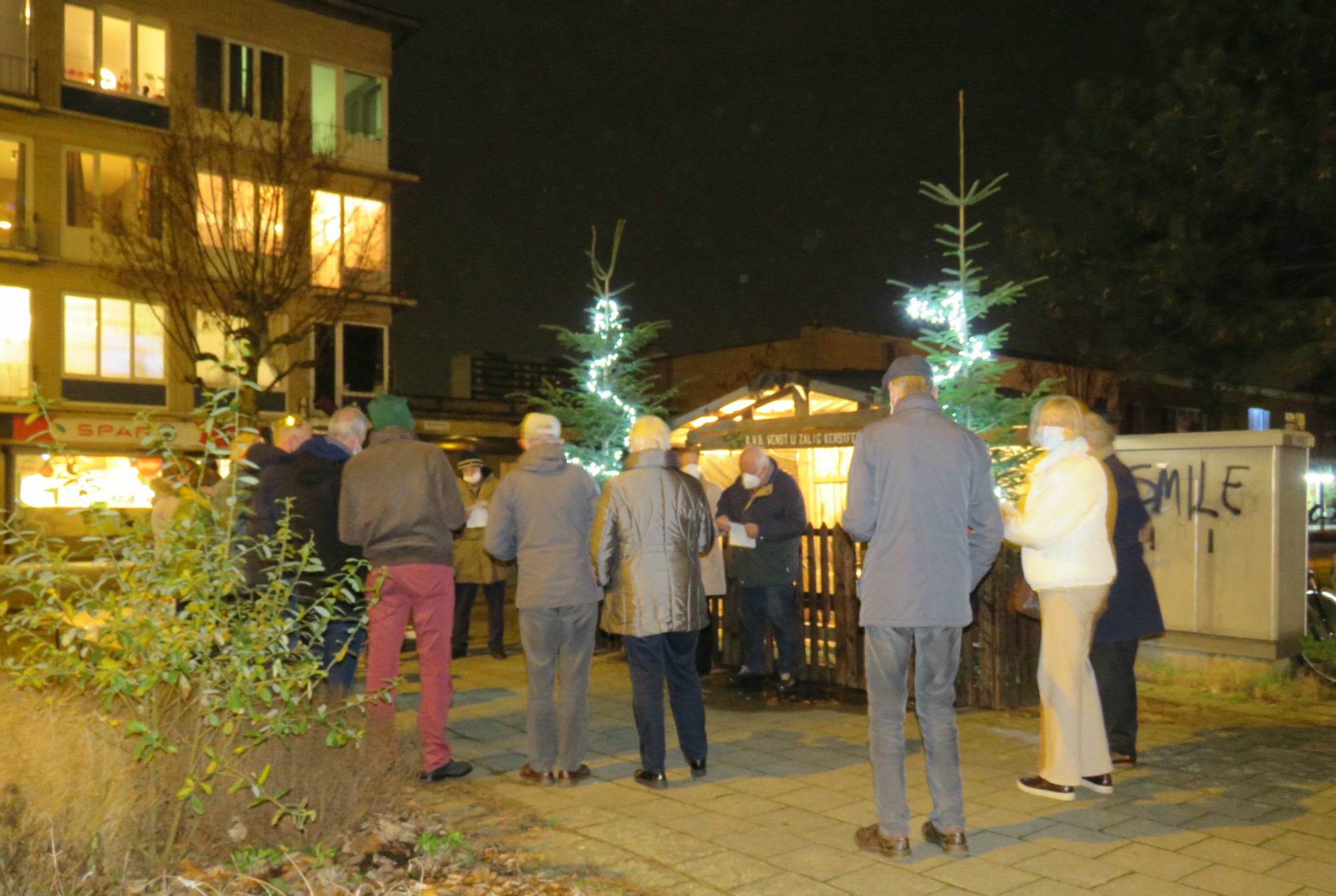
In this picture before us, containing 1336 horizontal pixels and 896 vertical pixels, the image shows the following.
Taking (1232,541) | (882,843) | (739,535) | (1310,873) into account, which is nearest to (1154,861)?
(1310,873)

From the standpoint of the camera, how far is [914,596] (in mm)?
4535

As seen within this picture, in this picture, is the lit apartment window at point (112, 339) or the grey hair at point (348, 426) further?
the lit apartment window at point (112, 339)

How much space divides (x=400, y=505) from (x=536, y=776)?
5.30 ft

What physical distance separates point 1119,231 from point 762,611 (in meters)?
7.88

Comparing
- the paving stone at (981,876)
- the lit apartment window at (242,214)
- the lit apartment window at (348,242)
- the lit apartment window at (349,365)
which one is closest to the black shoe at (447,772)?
the paving stone at (981,876)

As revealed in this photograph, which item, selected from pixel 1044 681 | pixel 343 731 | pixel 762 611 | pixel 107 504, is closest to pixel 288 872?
pixel 343 731

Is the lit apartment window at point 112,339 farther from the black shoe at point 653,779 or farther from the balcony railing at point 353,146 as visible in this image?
the black shoe at point 653,779

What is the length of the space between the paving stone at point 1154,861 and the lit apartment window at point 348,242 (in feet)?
74.4

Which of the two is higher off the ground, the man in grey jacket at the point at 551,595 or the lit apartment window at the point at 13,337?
the lit apartment window at the point at 13,337

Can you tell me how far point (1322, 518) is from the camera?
19.4 m

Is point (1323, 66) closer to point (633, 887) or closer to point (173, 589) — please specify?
point (633, 887)

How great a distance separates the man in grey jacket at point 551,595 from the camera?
229 inches

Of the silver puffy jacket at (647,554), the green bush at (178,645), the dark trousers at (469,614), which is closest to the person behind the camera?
the green bush at (178,645)

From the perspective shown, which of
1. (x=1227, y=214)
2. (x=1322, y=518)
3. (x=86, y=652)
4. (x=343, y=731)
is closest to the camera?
(x=86, y=652)
